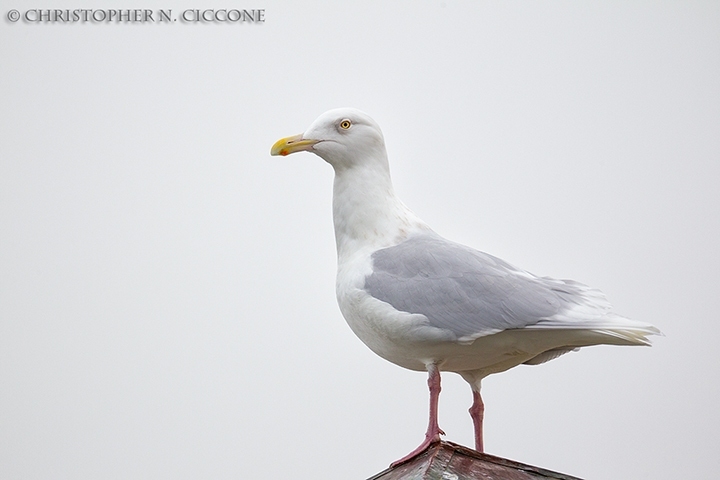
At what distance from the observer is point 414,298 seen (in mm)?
5250

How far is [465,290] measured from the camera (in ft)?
17.1

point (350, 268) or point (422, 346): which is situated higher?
point (350, 268)

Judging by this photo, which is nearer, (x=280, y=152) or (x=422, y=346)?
(x=422, y=346)

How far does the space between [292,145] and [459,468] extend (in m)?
2.42

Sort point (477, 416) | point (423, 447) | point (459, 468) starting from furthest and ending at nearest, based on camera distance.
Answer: point (477, 416)
point (423, 447)
point (459, 468)

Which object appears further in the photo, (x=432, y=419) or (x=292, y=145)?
(x=292, y=145)

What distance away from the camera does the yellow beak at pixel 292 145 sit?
5.86 m

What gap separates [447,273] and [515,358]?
683mm

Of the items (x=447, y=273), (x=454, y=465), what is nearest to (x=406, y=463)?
(x=454, y=465)

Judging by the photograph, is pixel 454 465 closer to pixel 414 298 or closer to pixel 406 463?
pixel 406 463

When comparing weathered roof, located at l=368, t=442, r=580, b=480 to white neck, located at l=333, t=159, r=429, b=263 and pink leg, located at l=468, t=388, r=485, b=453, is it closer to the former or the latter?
pink leg, located at l=468, t=388, r=485, b=453

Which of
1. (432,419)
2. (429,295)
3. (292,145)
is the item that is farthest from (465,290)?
(292,145)

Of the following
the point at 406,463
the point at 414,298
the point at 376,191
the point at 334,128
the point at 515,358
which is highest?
the point at 334,128

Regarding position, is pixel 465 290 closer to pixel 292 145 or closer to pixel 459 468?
pixel 459 468
